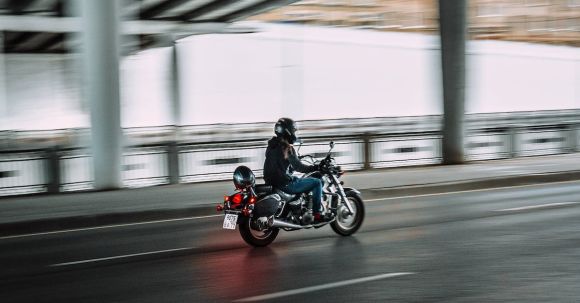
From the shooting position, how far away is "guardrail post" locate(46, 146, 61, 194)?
17375mm

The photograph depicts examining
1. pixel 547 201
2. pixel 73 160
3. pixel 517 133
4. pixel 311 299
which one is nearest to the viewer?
pixel 311 299

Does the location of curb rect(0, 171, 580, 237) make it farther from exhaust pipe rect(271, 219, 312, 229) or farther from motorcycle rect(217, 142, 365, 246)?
exhaust pipe rect(271, 219, 312, 229)

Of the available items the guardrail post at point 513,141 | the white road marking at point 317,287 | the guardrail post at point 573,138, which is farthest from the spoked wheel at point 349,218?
the guardrail post at point 573,138

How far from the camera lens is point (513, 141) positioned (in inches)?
991

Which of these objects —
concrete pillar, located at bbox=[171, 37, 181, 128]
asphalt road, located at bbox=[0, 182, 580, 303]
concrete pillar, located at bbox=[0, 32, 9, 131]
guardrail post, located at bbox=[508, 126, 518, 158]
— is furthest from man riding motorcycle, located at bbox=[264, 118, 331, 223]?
concrete pillar, located at bbox=[0, 32, 9, 131]

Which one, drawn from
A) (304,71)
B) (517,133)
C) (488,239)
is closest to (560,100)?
(304,71)

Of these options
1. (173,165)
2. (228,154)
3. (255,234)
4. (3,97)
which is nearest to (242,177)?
(255,234)

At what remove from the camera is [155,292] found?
7559 millimetres

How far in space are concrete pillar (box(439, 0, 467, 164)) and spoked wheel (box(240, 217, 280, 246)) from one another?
13.3 meters

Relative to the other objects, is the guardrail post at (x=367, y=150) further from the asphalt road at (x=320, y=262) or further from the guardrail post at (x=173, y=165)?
the asphalt road at (x=320, y=262)

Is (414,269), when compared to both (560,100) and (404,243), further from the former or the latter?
(560,100)

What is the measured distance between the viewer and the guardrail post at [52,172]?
1738 cm

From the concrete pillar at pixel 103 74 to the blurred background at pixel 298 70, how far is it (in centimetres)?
2706

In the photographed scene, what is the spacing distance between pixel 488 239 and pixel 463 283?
2837 millimetres
